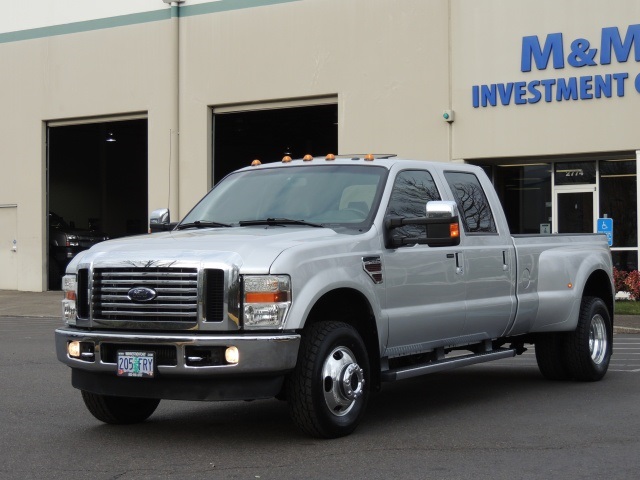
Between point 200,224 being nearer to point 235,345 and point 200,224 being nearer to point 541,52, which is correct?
point 235,345

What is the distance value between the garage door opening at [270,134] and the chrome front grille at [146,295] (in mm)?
20685

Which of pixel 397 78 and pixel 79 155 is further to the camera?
pixel 79 155

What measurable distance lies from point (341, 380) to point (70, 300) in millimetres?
2093

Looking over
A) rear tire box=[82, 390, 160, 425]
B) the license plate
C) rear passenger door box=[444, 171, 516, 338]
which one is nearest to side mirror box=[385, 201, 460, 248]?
rear passenger door box=[444, 171, 516, 338]

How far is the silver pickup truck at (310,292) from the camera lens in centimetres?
765

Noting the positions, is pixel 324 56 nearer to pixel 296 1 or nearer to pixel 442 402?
pixel 296 1

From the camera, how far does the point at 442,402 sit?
10125mm

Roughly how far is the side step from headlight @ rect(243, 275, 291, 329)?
137 centimetres

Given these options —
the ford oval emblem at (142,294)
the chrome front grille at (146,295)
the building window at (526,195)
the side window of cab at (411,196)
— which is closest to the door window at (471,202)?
the side window of cab at (411,196)

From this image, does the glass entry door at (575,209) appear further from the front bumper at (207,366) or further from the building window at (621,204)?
the front bumper at (207,366)

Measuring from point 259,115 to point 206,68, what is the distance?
271cm

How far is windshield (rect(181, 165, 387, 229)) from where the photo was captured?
29.7 feet

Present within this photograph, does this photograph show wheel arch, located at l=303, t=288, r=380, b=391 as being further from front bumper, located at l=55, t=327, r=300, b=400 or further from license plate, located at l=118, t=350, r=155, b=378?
license plate, located at l=118, t=350, r=155, b=378

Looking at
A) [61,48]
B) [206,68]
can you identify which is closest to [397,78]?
[206,68]
